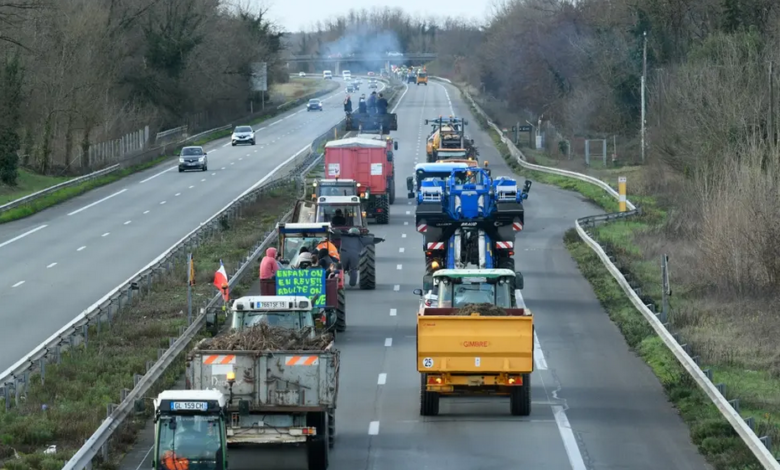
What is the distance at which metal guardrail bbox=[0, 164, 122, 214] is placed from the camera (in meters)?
55.0

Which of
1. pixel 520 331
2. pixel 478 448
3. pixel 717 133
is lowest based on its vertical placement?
pixel 478 448

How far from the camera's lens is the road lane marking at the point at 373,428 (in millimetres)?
19547

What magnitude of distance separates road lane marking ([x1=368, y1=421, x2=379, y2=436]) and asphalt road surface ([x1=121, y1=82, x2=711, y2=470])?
25 millimetres

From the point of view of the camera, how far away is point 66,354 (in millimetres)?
24656

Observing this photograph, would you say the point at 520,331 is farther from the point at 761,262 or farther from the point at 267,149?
the point at 267,149

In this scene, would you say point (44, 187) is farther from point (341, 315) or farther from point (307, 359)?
point (307, 359)

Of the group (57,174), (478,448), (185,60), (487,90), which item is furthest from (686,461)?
(487,90)

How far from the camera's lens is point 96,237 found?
48.1 m

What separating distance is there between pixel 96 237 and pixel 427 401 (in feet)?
97.2

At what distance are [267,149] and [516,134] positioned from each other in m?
16.1

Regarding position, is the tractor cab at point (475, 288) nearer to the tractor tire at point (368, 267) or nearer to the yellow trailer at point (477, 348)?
the yellow trailer at point (477, 348)

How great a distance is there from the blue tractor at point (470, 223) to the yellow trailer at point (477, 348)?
→ 1150 cm

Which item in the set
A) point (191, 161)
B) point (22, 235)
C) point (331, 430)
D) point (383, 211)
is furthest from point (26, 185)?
point (331, 430)

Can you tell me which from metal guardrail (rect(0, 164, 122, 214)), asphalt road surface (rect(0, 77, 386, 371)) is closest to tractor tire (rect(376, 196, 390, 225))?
asphalt road surface (rect(0, 77, 386, 371))
